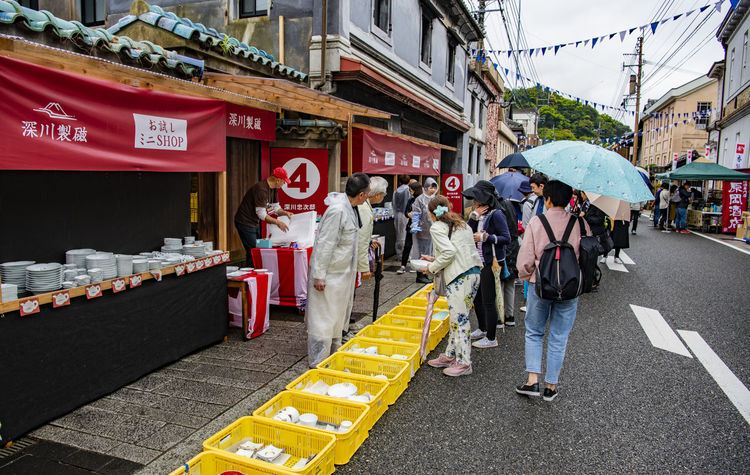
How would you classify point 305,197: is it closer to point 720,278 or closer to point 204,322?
point 204,322

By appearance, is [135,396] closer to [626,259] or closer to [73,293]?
[73,293]

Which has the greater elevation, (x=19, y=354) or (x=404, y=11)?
(x=404, y=11)

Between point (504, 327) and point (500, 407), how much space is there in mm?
2459

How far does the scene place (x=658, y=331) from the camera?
23.1ft

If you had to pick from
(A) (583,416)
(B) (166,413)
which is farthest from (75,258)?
(A) (583,416)

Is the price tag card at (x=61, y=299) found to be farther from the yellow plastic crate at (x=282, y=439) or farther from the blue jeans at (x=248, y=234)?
the blue jeans at (x=248, y=234)

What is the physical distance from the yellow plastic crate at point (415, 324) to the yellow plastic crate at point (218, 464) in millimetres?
3027

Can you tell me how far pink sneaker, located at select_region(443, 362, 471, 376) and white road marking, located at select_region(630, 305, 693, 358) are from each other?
9.39 ft

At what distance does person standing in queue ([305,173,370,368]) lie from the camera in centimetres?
493

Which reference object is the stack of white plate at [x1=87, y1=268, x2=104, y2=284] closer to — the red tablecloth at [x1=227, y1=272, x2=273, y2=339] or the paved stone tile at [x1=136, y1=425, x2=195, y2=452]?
the paved stone tile at [x1=136, y1=425, x2=195, y2=452]

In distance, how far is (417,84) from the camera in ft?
52.2

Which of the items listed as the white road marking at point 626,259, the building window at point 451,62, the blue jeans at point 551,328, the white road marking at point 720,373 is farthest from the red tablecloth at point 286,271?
the building window at point 451,62

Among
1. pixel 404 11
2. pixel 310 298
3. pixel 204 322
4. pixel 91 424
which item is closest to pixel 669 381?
pixel 310 298

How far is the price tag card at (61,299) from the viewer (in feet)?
12.8
